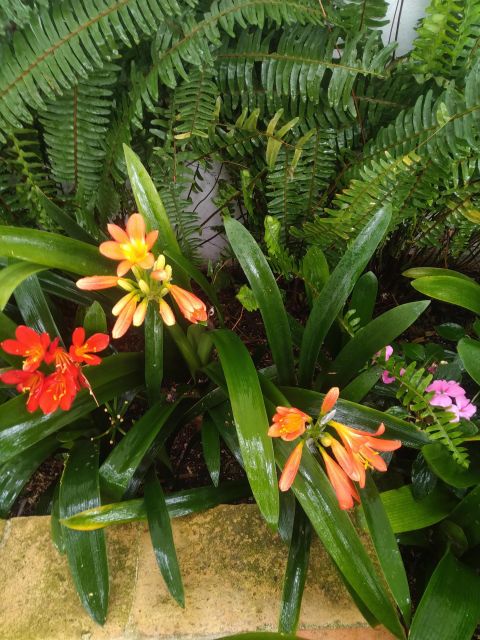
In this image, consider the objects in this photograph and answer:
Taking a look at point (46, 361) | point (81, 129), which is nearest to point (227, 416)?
point (46, 361)

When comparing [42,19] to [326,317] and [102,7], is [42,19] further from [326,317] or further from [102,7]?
[326,317]

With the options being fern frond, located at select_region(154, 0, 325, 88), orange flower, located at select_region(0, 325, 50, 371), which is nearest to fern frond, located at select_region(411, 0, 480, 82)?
fern frond, located at select_region(154, 0, 325, 88)

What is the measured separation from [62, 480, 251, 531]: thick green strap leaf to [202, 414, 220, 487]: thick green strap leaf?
5cm

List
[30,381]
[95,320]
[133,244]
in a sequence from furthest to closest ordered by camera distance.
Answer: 1. [95,320]
2. [30,381]
3. [133,244]

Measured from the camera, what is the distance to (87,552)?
3.40 ft

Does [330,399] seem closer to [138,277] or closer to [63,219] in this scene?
[138,277]

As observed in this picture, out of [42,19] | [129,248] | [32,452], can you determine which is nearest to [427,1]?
[42,19]

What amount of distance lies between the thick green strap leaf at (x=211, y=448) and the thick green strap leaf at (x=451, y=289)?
563mm

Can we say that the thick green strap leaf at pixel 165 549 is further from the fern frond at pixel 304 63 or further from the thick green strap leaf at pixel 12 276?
the fern frond at pixel 304 63

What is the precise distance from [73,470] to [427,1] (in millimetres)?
1456

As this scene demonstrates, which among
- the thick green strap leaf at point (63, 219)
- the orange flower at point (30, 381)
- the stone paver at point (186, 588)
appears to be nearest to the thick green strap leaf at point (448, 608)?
the stone paver at point (186, 588)

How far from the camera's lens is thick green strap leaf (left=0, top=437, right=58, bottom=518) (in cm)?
112

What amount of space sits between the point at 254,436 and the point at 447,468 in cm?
44

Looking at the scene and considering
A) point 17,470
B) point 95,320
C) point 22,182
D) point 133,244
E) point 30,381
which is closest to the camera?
point 133,244
